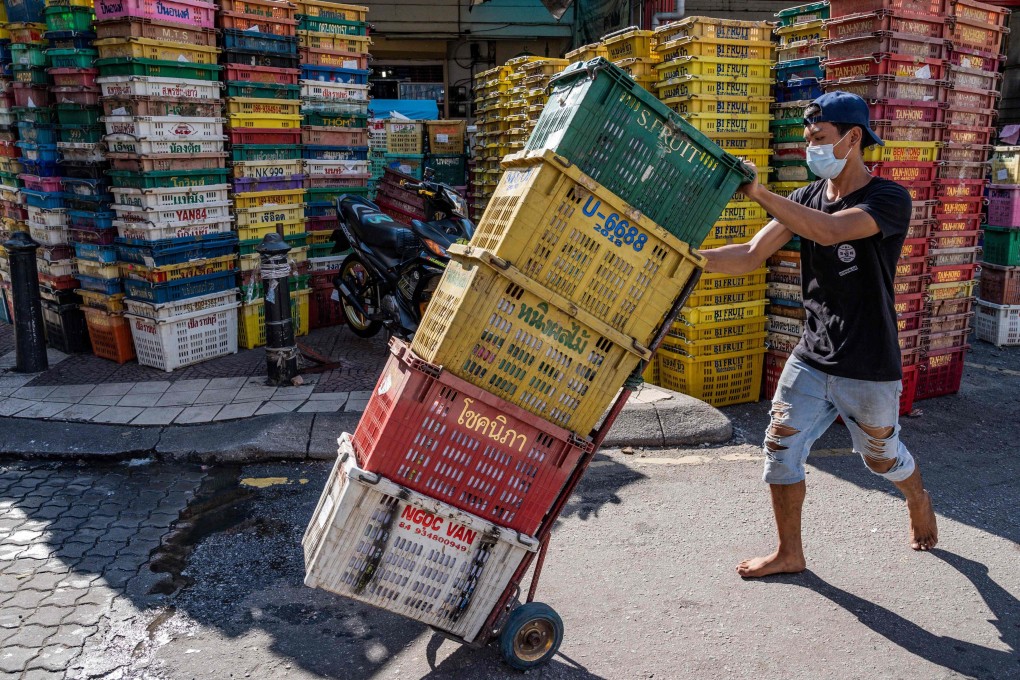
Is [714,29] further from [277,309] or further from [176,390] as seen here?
[176,390]

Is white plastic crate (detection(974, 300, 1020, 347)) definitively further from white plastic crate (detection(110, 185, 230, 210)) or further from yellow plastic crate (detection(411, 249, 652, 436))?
white plastic crate (detection(110, 185, 230, 210))

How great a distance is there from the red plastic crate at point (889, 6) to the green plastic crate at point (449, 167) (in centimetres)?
758

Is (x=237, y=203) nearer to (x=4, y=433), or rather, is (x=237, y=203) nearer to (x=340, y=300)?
(x=340, y=300)

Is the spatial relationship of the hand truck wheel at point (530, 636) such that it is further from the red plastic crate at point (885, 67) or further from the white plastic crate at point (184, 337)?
the white plastic crate at point (184, 337)

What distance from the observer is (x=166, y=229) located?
730 centimetres

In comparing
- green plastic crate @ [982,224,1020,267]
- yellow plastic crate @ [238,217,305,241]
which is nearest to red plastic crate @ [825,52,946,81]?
green plastic crate @ [982,224,1020,267]

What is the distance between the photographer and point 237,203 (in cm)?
791

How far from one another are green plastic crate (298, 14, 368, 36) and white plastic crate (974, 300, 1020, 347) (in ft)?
24.2

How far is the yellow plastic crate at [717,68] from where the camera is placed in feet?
20.6

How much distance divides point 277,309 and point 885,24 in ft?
16.4

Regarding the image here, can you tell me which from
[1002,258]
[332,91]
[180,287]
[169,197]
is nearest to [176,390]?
[180,287]

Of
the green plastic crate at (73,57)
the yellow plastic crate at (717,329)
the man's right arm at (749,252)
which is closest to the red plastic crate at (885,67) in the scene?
the yellow plastic crate at (717,329)

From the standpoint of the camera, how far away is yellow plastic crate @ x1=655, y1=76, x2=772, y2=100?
630 centimetres

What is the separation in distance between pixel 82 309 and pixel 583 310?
21.5 feet
